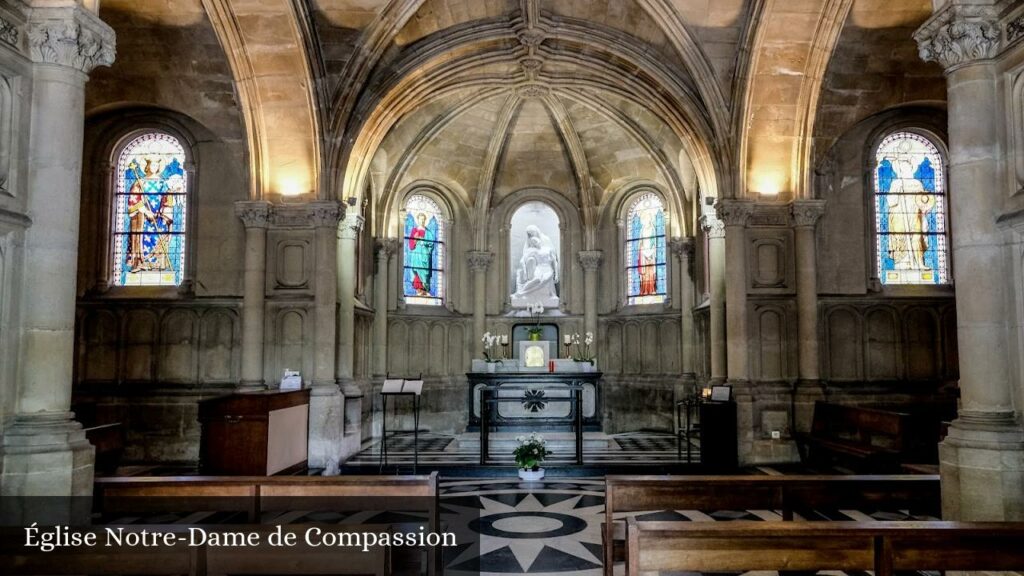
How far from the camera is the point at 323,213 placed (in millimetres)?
14375

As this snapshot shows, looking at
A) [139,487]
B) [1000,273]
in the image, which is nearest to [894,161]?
[1000,273]

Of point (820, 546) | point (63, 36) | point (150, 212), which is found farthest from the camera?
point (150, 212)

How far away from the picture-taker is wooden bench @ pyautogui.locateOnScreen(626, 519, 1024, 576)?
4.27 m

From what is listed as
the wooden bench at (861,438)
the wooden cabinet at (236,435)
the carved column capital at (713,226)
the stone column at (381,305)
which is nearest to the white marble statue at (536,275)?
the stone column at (381,305)

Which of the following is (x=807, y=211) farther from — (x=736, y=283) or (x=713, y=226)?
(x=713, y=226)

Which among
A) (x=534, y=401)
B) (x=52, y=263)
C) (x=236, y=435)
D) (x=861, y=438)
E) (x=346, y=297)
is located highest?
(x=346, y=297)

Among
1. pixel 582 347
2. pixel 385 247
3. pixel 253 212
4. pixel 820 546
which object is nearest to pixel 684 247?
pixel 582 347

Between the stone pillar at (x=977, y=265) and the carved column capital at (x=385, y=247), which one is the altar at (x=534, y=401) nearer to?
the carved column capital at (x=385, y=247)

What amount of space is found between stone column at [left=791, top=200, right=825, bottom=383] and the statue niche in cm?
834

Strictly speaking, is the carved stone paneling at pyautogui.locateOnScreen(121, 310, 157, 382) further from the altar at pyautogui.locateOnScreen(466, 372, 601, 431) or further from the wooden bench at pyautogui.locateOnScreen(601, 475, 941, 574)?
the wooden bench at pyautogui.locateOnScreen(601, 475, 941, 574)

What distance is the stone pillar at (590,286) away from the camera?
21109 millimetres

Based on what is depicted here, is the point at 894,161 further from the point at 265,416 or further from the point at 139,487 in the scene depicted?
the point at 139,487

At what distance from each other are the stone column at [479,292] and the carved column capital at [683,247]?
5.20m

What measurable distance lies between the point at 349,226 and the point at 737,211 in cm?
795
